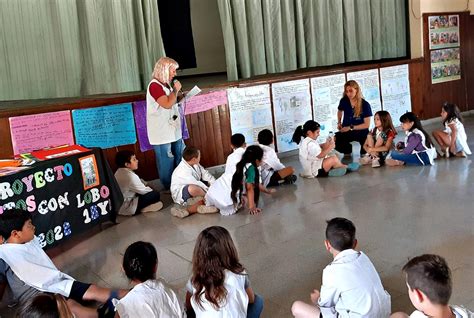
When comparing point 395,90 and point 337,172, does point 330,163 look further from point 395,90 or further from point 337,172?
point 395,90

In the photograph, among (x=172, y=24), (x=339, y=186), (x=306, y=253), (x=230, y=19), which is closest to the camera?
(x=306, y=253)

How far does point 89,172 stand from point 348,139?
3.41 m

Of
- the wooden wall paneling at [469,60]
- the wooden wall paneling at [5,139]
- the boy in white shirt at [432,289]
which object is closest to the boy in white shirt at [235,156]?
the wooden wall paneling at [5,139]

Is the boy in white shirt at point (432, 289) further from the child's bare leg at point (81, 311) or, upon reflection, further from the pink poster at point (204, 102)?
the pink poster at point (204, 102)

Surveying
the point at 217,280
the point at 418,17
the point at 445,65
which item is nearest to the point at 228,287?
the point at 217,280

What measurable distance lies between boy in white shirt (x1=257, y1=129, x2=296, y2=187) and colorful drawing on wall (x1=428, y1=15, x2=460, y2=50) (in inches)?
165

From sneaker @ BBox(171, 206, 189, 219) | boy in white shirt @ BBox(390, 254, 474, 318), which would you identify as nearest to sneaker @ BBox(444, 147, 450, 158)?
sneaker @ BBox(171, 206, 189, 219)

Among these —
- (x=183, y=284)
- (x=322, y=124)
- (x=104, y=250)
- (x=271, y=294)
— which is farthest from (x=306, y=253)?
(x=322, y=124)

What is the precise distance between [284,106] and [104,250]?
3.41 metres

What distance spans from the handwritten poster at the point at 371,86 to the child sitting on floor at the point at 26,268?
5397mm

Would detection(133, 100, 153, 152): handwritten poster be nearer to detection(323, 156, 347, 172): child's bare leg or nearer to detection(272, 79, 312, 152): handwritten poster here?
detection(272, 79, 312, 152): handwritten poster

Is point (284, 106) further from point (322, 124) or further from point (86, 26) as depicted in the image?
point (86, 26)

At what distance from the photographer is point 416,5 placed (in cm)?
799

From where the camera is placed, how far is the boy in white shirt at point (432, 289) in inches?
68.9
